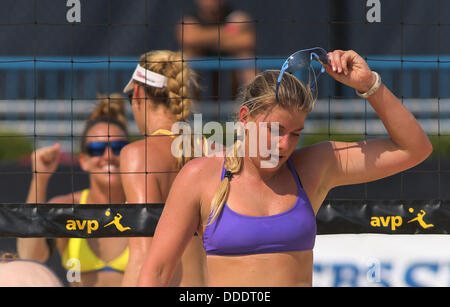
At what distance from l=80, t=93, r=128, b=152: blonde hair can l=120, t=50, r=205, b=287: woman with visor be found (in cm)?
87

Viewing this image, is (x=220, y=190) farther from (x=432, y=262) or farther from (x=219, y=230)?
(x=432, y=262)

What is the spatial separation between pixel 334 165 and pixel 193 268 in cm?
121

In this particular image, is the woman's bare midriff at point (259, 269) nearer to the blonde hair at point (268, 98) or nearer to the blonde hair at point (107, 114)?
the blonde hair at point (268, 98)

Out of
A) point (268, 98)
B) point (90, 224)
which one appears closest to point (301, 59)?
point (268, 98)

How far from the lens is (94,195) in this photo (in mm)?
4172

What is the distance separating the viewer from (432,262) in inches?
127

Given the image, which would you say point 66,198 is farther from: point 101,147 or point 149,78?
point 149,78

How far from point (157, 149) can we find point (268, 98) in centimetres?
145

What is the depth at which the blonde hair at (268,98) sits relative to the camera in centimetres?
163

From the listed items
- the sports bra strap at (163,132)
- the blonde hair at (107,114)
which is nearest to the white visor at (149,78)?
the sports bra strap at (163,132)

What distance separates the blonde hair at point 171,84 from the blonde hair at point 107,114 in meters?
0.86

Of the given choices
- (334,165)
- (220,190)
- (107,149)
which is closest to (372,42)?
(107,149)
